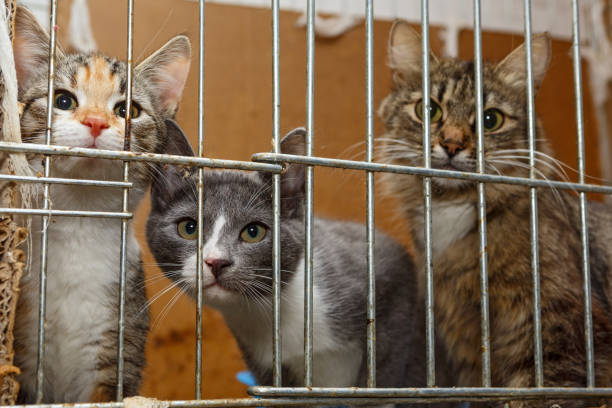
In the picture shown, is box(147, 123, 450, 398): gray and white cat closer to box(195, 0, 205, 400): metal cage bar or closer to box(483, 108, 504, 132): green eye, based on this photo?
box(195, 0, 205, 400): metal cage bar

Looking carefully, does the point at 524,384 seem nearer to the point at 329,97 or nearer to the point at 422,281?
the point at 422,281

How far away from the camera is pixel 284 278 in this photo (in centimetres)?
136

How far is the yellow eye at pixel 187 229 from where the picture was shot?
1.28 m

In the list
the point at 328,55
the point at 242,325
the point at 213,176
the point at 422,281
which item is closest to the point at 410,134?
the point at 422,281

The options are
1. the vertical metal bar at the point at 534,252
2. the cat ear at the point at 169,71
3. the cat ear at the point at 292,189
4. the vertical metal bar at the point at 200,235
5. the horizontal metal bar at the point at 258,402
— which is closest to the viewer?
the horizontal metal bar at the point at 258,402

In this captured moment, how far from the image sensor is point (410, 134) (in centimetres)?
154

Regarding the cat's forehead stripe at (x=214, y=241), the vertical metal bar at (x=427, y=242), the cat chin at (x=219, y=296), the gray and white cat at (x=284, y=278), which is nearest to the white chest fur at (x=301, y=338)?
the gray and white cat at (x=284, y=278)

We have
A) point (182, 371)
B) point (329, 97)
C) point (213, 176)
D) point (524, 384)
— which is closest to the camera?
point (524, 384)

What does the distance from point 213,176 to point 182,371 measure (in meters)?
1.16

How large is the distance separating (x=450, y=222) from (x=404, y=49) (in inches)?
19.3

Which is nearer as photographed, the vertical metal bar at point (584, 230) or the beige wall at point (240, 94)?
the vertical metal bar at point (584, 230)

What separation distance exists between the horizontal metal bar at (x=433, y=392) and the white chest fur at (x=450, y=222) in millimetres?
469

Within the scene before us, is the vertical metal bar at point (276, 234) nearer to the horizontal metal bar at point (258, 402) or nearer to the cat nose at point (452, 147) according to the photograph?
the horizontal metal bar at point (258, 402)

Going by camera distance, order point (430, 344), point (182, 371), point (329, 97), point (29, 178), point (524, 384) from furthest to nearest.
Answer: point (329, 97) → point (182, 371) → point (524, 384) → point (430, 344) → point (29, 178)
